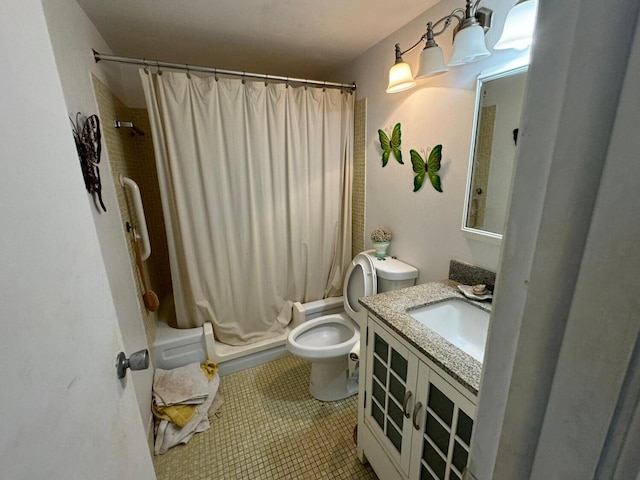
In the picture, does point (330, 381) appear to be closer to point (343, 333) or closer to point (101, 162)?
point (343, 333)

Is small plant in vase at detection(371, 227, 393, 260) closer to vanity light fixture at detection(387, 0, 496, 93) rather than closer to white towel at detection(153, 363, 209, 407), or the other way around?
vanity light fixture at detection(387, 0, 496, 93)

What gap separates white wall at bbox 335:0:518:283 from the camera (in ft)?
4.24

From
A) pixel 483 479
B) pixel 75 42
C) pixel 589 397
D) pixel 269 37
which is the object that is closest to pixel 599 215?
pixel 589 397

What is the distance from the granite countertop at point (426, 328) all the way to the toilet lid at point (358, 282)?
1.36 feet

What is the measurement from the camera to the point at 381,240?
6.05 ft

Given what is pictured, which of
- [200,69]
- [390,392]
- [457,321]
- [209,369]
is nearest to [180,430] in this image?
[209,369]

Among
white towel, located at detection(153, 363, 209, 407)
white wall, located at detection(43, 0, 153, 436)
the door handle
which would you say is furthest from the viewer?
white towel, located at detection(153, 363, 209, 407)

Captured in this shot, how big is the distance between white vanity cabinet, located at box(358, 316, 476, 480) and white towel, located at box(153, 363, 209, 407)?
39.1 inches

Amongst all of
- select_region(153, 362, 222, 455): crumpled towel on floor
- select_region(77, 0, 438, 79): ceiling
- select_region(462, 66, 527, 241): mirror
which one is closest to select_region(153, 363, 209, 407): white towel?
select_region(153, 362, 222, 455): crumpled towel on floor

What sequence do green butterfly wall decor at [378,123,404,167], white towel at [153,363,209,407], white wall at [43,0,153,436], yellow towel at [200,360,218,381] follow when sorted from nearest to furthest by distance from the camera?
white wall at [43,0,153,436]
white towel at [153,363,209,407]
green butterfly wall decor at [378,123,404,167]
yellow towel at [200,360,218,381]

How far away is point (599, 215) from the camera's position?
0.70 ft

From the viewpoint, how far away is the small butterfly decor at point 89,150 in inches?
42.5

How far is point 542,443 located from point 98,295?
2.64 feet

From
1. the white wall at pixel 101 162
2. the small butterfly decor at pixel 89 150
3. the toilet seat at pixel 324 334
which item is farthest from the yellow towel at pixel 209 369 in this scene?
the small butterfly decor at pixel 89 150
